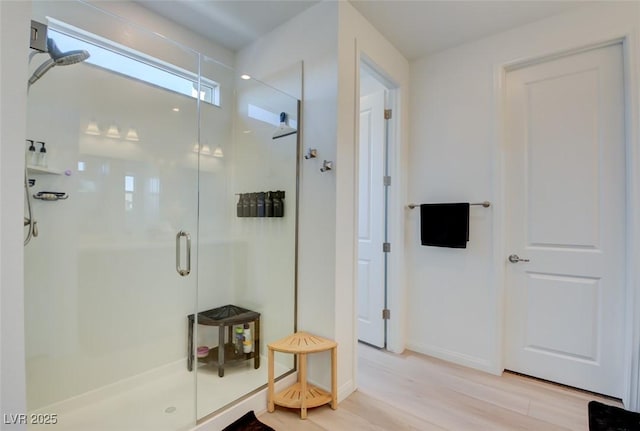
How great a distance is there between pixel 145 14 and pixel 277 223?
5.81ft

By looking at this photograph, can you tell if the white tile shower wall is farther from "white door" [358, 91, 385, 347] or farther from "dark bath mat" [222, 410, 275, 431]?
"white door" [358, 91, 385, 347]

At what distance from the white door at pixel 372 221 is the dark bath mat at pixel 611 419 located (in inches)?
56.8

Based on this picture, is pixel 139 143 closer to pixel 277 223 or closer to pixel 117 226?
pixel 117 226

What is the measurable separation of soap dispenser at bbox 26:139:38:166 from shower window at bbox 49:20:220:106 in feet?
1.89

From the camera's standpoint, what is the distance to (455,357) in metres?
2.53

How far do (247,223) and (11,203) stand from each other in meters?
1.66

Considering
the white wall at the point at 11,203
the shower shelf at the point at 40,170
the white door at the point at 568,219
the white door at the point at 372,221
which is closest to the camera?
the white wall at the point at 11,203

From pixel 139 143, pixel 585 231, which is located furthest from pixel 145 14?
pixel 585 231

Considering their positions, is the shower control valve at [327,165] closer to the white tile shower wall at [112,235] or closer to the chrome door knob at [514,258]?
the white tile shower wall at [112,235]

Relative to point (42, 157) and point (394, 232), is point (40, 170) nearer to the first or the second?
point (42, 157)

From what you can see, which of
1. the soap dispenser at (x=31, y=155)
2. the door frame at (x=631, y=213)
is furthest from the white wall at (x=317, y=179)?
the door frame at (x=631, y=213)

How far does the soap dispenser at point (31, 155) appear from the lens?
167cm

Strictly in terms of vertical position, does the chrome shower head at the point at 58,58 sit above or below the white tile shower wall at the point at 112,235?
above

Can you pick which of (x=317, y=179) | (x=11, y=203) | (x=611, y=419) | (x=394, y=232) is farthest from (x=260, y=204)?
(x=611, y=419)
